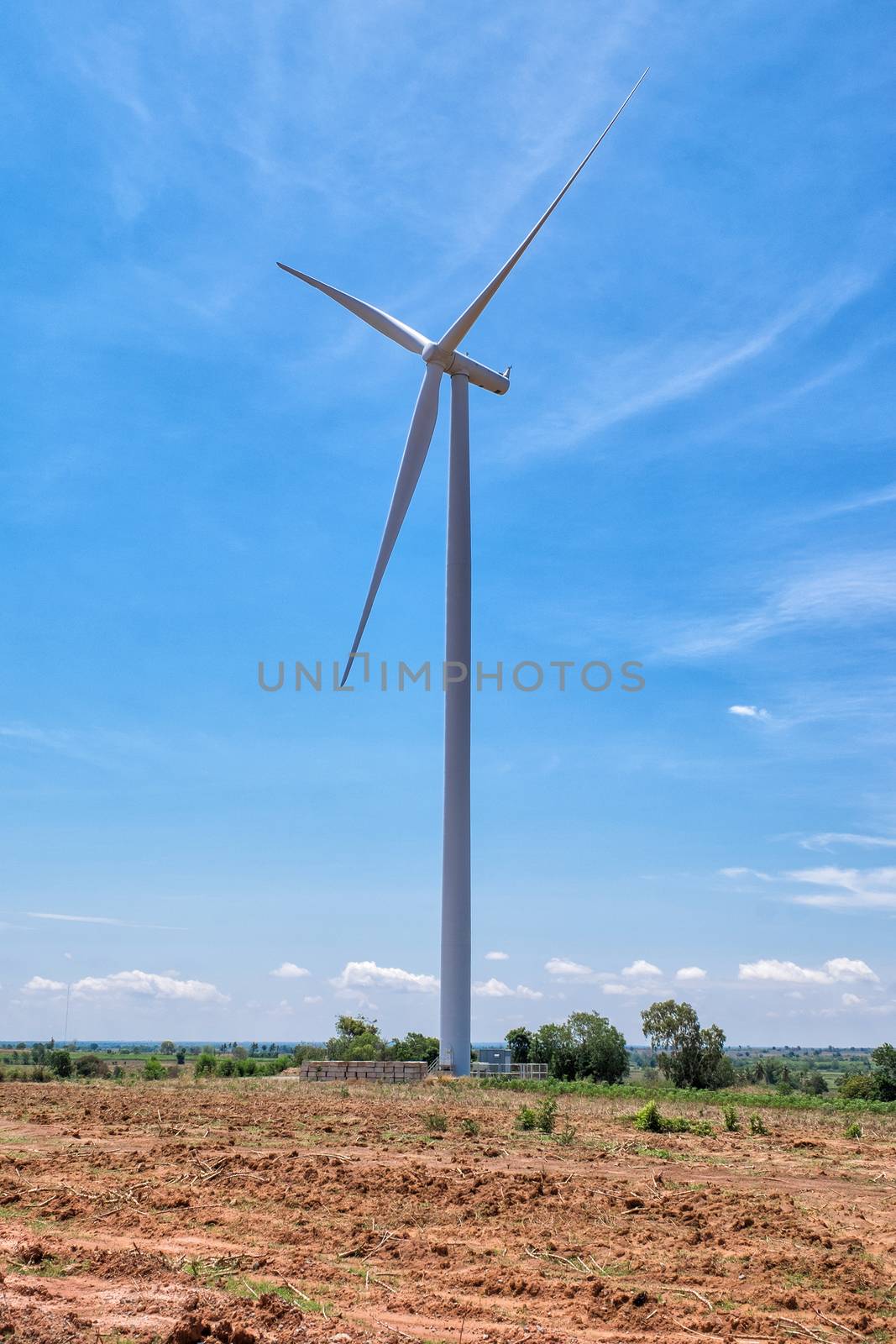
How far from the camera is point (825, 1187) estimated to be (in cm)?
1938

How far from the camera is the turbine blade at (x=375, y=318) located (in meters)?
56.8

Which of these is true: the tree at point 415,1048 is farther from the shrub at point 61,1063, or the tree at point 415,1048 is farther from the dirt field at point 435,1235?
the dirt field at point 435,1235

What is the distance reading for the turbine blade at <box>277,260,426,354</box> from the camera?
186ft

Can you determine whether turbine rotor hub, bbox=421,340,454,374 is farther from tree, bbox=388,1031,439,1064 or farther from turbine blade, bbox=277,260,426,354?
tree, bbox=388,1031,439,1064

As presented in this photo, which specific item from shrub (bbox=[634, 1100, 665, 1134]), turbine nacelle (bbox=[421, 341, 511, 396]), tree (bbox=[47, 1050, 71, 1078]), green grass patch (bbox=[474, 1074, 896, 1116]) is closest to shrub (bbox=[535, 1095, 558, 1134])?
shrub (bbox=[634, 1100, 665, 1134])

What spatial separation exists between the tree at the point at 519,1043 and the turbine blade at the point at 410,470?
84.2 feet

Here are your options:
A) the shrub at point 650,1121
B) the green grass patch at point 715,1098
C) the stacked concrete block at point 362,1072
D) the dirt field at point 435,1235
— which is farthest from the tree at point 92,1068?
the shrub at point 650,1121

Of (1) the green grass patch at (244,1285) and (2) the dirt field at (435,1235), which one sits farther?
(1) the green grass patch at (244,1285)

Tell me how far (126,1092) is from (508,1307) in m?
28.3

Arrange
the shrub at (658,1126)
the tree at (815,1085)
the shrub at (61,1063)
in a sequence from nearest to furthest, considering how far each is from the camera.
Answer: the shrub at (658,1126), the shrub at (61,1063), the tree at (815,1085)

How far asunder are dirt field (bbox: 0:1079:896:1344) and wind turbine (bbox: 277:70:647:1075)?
76.5 ft

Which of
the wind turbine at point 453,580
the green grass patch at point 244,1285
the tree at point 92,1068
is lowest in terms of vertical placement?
the green grass patch at point 244,1285

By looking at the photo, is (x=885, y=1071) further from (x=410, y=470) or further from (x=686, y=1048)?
(x=410, y=470)

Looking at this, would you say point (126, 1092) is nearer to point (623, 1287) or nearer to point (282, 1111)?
point (282, 1111)
